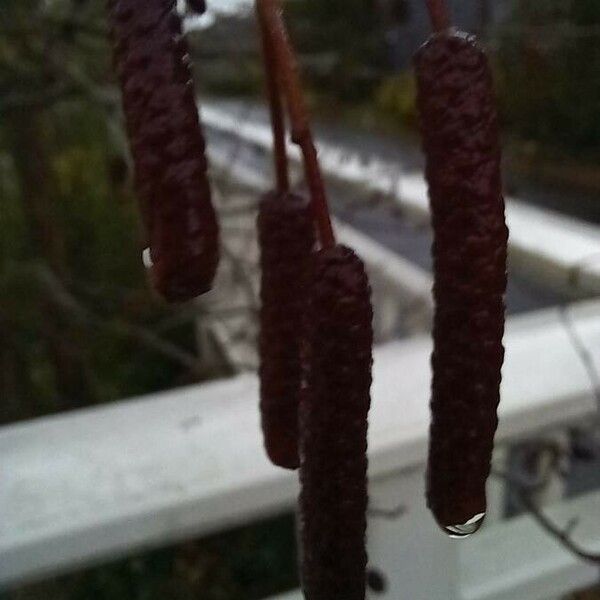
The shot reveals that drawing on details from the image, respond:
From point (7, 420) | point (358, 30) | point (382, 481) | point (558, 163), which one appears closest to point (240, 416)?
point (382, 481)

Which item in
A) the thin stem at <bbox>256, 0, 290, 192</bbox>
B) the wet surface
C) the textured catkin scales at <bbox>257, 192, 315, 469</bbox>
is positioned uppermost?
the thin stem at <bbox>256, 0, 290, 192</bbox>

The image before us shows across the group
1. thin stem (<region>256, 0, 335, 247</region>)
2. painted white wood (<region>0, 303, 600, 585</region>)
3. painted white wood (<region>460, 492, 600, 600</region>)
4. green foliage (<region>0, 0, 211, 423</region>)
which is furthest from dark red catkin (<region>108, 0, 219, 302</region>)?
green foliage (<region>0, 0, 211, 423</region>)

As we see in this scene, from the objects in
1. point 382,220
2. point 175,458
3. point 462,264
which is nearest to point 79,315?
point 175,458

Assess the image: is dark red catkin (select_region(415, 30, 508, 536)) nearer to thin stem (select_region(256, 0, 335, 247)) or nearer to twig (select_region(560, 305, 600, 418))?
thin stem (select_region(256, 0, 335, 247))

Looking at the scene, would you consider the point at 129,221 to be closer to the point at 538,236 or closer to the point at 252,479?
the point at 538,236

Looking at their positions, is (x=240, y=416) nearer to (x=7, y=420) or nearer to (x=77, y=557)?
(x=77, y=557)

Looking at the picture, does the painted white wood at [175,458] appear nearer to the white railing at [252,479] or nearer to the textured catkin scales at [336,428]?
the white railing at [252,479]
